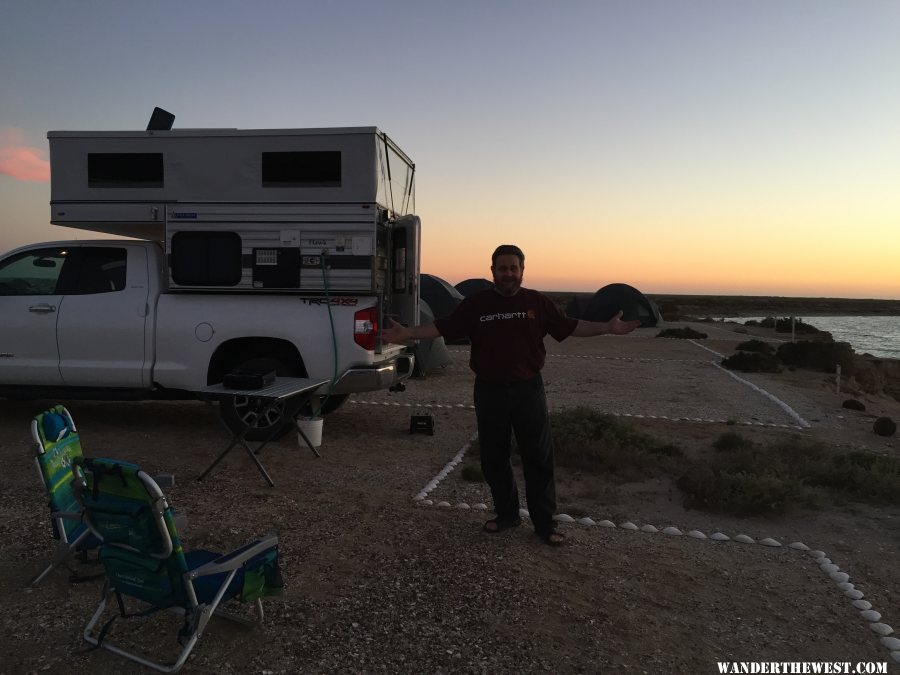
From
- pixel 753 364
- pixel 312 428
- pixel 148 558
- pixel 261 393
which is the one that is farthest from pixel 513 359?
pixel 753 364

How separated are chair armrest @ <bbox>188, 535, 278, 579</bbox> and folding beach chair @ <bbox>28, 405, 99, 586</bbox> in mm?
832

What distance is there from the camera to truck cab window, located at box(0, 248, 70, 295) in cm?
664

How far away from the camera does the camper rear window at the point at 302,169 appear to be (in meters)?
6.21

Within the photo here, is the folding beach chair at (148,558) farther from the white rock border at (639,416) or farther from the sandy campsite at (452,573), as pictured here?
the white rock border at (639,416)

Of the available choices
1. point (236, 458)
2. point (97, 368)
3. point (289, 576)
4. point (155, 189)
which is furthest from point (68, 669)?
point (155, 189)

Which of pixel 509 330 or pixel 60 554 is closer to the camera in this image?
pixel 60 554

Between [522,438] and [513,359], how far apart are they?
517mm

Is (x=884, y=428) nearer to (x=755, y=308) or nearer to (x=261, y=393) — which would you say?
(x=261, y=393)

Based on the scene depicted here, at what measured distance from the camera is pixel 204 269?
638 centimetres

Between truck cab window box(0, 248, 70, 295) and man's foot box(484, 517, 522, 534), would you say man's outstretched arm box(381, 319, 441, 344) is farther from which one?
truck cab window box(0, 248, 70, 295)

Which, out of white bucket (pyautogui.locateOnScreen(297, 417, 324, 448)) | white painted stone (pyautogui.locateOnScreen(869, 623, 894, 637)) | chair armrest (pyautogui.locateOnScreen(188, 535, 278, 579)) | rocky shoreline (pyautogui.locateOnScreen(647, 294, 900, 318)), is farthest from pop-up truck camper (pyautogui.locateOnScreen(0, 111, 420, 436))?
rocky shoreline (pyautogui.locateOnScreen(647, 294, 900, 318))

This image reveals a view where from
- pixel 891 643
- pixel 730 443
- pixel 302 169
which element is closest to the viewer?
pixel 891 643

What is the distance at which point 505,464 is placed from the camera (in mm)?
4238

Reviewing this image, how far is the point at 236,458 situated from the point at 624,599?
388 centimetres
